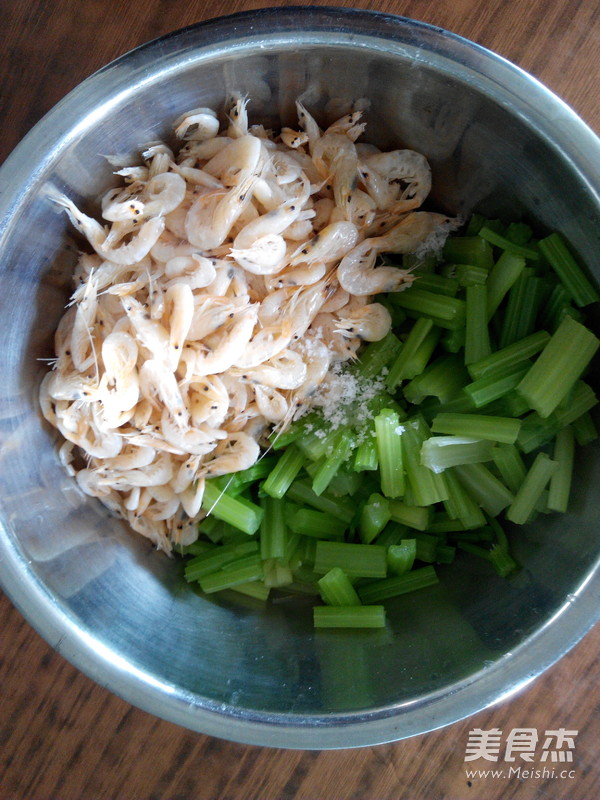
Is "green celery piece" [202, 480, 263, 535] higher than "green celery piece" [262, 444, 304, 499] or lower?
lower

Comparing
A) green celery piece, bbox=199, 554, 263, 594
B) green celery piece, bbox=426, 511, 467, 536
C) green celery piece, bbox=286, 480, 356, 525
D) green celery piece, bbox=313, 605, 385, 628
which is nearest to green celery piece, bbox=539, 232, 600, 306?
green celery piece, bbox=426, 511, 467, 536

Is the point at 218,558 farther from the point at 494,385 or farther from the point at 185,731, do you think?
the point at 494,385

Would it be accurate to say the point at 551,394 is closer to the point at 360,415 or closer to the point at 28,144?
the point at 360,415

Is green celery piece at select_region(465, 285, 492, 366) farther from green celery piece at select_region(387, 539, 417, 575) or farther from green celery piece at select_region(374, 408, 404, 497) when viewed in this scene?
green celery piece at select_region(387, 539, 417, 575)

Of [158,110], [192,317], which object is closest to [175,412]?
[192,317]

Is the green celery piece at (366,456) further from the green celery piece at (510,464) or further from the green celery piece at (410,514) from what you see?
the green celery piece at (510,464)

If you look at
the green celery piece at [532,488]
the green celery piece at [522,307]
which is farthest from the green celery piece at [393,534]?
the green celery piece at [522,307]

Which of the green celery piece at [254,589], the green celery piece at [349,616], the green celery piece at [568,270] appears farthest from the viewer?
the green celery piece at [254,589]
